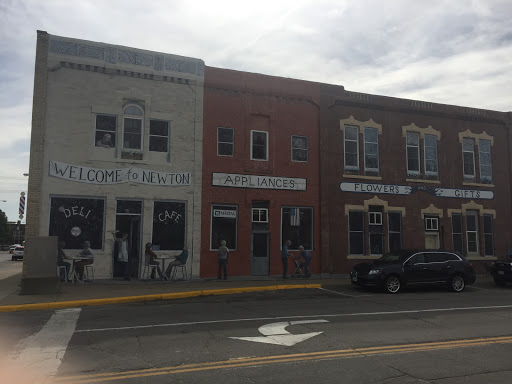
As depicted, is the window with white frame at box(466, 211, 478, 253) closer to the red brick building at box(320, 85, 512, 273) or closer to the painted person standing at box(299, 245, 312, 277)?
the red brick building at box(320, 85, 512, 273)

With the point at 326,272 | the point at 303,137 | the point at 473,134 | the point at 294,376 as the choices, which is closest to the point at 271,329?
the point at 294,376

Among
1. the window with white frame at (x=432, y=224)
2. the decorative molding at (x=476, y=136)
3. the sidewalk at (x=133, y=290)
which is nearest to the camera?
the sidewalk at (x=133, y=290)

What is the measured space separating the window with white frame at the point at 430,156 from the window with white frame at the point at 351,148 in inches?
168

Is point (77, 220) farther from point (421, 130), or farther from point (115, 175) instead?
point (421, 130)

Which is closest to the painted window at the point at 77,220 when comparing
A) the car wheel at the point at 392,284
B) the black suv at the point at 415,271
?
the black suv at the point at 415,271

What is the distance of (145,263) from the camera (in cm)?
1800

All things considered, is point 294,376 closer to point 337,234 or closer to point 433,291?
point 433,291

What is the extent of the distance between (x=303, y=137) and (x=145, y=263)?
9477 millimetres

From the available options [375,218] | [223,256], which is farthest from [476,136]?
[223,256]

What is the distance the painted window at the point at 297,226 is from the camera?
20.4 m

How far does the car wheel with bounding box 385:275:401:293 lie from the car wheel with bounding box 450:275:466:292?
249 centimetres

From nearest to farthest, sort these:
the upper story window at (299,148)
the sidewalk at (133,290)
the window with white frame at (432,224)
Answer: the sidewalk at (133,290)
the upper story window at (299,148)
the window with white frame at (432,224)

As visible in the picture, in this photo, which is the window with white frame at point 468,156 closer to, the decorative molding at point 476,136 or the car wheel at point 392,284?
the decorative molding at point 476,136

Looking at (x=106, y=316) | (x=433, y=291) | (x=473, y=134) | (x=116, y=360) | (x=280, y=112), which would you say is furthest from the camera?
(x=473, y=134)
